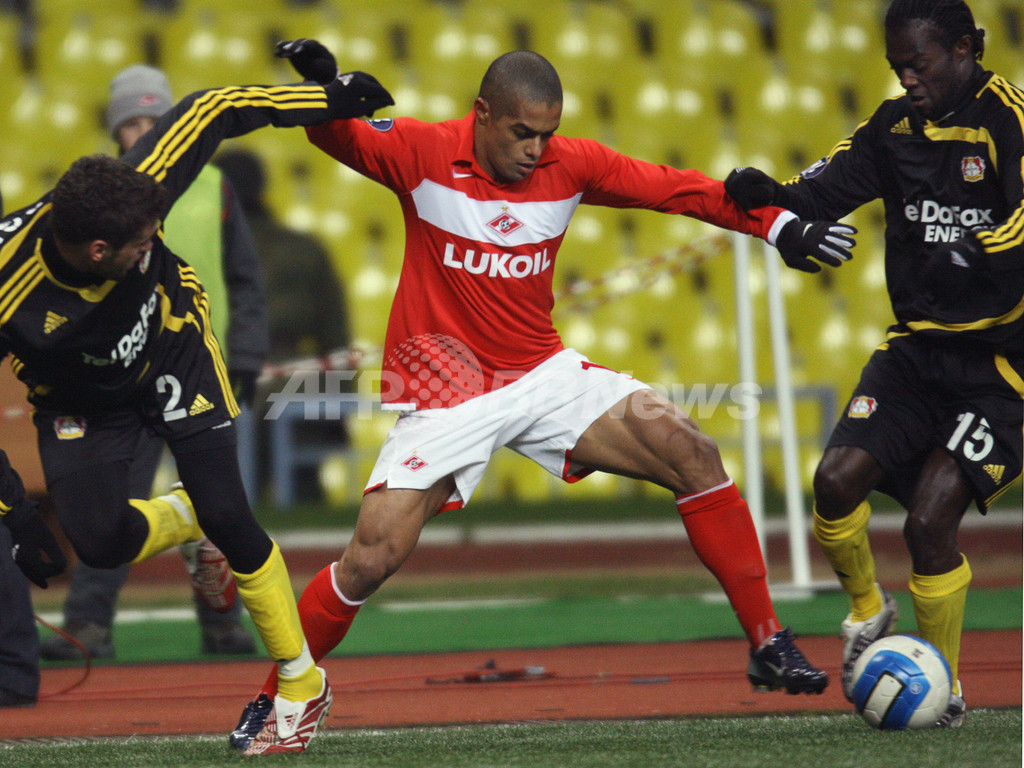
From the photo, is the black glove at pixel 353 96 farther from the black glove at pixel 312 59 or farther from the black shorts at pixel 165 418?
the black shorts at pixel 165 418

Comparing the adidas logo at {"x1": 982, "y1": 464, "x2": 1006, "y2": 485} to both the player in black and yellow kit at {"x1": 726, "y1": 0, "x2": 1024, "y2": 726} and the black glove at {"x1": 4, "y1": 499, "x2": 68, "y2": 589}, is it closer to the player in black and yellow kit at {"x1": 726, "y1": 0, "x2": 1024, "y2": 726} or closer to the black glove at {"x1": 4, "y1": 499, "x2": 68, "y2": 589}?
the player in black and yellow kit at {"x1": 726, "y1": 0, "x2": 1024, "y2": 726}

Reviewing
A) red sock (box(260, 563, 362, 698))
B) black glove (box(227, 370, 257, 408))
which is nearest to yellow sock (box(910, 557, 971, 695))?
red sock (box(260, 563, 362, 698))

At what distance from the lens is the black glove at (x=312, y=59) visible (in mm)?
3877

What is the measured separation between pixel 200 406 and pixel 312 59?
1.04 meters

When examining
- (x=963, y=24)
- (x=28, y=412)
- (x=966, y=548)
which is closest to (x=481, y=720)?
(x=963, y=24)

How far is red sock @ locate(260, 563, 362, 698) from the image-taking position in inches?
150

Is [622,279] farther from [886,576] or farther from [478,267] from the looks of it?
[478,267]

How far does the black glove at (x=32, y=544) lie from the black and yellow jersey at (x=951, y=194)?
7.60ft

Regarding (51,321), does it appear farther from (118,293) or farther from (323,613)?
(323,613)

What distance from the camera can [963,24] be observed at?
3.89 meters

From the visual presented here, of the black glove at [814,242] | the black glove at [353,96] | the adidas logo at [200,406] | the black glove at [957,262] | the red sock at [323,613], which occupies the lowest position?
the red sock at [323,613]

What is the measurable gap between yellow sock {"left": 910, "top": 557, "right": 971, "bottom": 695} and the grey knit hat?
3.33 meters

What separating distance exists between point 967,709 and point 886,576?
4439mm

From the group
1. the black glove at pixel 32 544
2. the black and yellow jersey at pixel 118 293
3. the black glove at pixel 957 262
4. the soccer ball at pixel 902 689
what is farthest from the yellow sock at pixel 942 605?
the black glove at pixel 32 544
